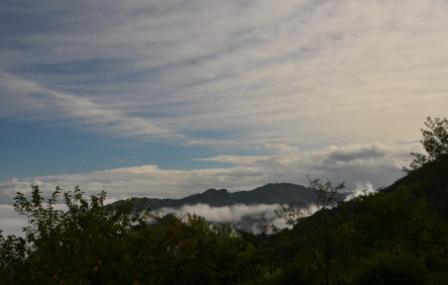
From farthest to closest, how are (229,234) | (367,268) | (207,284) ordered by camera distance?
(229,234), (207,284), (367,268)

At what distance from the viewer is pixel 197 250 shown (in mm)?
33281

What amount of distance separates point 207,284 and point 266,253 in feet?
18.4

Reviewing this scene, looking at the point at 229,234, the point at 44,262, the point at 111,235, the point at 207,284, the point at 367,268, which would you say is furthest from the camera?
the point at 229,234

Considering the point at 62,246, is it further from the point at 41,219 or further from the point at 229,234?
the point at 229,234

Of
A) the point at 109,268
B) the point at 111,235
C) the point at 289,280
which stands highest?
the point at 111,235

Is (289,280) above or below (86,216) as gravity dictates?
below

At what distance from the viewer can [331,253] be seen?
29000mm

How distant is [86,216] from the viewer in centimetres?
2495

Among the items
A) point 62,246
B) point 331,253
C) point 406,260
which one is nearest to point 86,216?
point 62,246

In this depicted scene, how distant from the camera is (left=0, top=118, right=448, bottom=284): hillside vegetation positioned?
78.1 feet

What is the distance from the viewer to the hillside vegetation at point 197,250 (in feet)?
78.1

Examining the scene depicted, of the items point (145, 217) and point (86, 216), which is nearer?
point (86, 216)

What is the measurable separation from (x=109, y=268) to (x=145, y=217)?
4.03 meters

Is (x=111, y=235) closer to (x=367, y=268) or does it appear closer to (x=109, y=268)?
(x=109, y=268)
